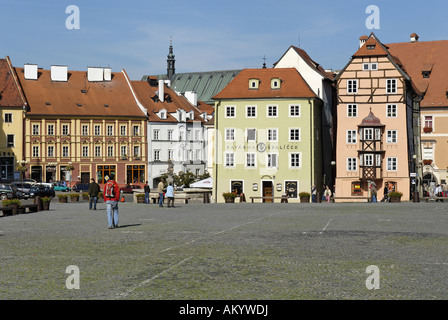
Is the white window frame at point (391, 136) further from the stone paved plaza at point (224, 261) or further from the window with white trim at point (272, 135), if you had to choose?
the stone paved plaza at point (224, 261)

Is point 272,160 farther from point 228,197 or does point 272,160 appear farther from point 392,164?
point 228,197

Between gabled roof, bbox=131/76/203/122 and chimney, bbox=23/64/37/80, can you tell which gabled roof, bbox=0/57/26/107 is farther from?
gabled roof, bbox=131/76/203/122

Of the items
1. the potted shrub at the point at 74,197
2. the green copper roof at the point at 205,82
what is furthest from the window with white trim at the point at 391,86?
the green copper roof at the point at 205,82

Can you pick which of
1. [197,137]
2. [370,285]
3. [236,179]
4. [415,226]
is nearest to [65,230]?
[415,226]

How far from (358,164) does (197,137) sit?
116ft

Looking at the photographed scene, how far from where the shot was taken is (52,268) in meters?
14.9

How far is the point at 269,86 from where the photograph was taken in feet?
231

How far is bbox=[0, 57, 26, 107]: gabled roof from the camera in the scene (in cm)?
8519

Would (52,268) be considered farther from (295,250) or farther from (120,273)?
(295,250)

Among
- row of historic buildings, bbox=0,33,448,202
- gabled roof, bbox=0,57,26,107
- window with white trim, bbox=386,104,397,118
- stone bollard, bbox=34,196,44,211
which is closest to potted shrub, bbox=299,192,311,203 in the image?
row of historic buildings, bbox=0,33,448,202

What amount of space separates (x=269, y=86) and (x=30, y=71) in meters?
33.3

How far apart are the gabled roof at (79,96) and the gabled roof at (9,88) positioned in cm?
131

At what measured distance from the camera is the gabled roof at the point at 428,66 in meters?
78.3

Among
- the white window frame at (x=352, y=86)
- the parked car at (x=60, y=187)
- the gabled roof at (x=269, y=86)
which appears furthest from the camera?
the parked car at (x=60, y=187)
